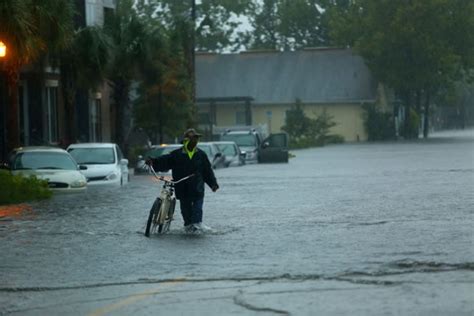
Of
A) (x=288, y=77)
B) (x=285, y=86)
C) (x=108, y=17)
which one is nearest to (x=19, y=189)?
(x=108, y=17)

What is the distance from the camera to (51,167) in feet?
101

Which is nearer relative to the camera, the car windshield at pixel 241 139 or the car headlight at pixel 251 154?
the car headlight at pixel 251 154

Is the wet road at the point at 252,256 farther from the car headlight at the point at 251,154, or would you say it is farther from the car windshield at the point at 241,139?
the car windshield at the point at 241,139

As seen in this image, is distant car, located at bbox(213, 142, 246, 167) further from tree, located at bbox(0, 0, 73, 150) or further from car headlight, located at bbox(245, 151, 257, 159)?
tree, located at bbox(0, 0, 73, 150)

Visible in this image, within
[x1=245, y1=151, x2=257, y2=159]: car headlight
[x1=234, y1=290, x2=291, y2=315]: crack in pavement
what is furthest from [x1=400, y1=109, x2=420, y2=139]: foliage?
[x1=234, y1=290, x2=291, y2=315]: crack in pavement

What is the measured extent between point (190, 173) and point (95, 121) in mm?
37684

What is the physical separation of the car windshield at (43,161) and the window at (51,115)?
19031 millimetres

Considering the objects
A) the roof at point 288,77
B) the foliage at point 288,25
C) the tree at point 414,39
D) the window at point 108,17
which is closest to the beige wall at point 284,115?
the roof at point 288,77

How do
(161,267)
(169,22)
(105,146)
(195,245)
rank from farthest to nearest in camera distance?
(169,22) < (105,146) < (195,245) < (161,267)

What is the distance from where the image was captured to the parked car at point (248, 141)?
2251 inches

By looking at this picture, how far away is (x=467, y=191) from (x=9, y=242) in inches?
522

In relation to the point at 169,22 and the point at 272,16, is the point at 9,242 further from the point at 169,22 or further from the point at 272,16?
the point at 272,16

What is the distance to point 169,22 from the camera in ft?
200

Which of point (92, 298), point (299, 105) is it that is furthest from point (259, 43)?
point (92, 298)
